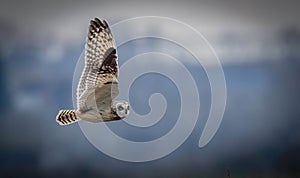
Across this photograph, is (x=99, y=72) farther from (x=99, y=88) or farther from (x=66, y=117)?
(x=66, y=117)

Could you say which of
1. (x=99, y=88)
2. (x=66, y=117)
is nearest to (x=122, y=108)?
(x=99, y=88)

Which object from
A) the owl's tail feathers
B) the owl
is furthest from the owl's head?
the owl's tail feathers

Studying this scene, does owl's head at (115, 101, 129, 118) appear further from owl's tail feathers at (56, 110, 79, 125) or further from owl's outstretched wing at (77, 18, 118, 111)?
owl's tail feathers at (56, 110, 79, 125)

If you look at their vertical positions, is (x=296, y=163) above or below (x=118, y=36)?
below

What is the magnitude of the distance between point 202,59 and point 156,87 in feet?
1.03

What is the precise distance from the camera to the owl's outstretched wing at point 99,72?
222 centimetres

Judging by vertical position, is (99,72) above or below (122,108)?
above

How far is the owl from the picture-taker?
2.21 meters

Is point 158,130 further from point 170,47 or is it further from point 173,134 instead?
point 170,47

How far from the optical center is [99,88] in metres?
2.21

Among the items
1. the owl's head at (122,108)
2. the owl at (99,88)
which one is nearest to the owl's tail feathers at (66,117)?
the owl at (99,88)

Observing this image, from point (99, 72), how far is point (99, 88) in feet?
0.27

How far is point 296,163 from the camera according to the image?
325cm

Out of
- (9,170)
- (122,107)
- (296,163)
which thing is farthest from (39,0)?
(296,163)
